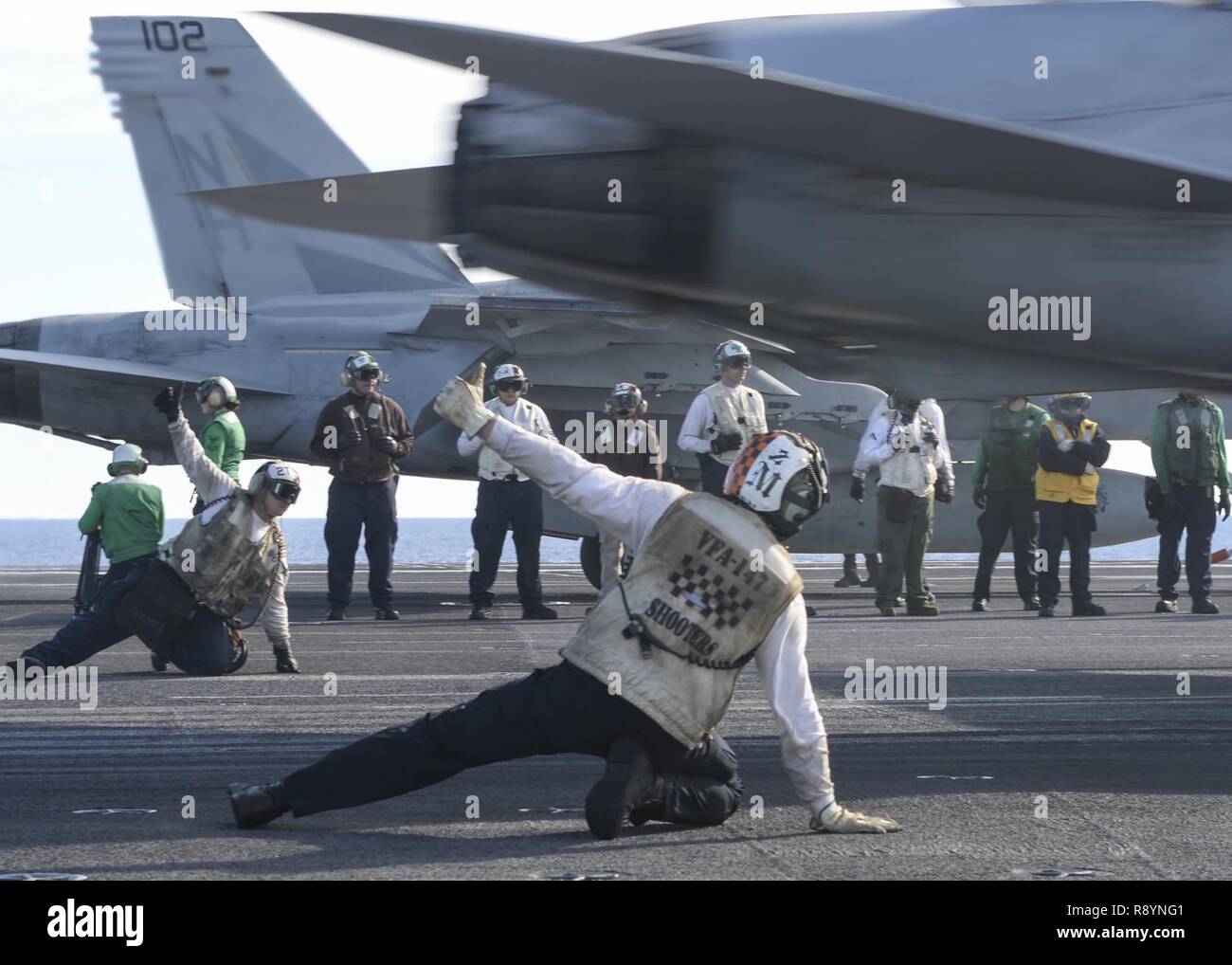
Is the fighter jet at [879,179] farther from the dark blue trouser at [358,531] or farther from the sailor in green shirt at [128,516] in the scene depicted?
the dark blue trouser at [358,531]

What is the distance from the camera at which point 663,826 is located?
19.0 feet

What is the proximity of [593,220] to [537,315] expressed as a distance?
11.2 metres

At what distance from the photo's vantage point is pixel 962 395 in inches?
250

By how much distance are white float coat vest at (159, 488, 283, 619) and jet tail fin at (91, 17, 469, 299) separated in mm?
9317

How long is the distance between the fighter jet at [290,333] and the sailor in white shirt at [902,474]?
1866 millimetres

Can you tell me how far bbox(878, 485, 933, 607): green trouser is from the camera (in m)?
14.5

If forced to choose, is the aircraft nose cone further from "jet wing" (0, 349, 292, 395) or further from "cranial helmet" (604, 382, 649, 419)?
"cranial helmet" (604, 382, 649, 419)

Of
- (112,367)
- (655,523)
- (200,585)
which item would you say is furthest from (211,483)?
(112,367)

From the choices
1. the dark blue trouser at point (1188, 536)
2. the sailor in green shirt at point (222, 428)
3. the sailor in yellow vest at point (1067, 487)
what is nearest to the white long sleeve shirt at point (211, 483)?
the sailor in green shirt at point (222, 428)

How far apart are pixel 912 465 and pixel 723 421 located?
8.66ft

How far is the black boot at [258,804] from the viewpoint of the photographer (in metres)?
5.51

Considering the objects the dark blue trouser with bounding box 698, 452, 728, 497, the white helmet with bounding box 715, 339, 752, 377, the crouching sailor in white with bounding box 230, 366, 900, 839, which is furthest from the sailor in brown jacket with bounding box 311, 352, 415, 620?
the crouching sailor in white with bounding box 230, 366, 900, 839

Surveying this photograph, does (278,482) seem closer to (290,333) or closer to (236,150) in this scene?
(290,333)

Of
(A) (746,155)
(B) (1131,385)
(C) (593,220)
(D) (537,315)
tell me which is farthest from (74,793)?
(D) (537,315)
